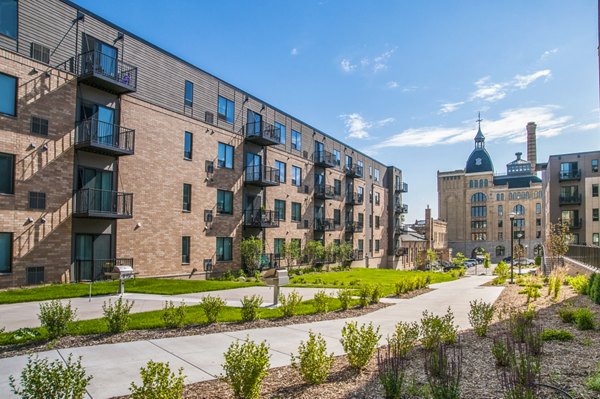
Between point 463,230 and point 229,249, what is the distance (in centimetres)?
8184

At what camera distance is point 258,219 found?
33.0 metres

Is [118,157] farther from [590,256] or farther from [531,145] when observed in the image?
[531,145]

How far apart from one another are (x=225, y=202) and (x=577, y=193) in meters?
48.7

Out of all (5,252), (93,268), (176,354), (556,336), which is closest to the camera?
(176,354)

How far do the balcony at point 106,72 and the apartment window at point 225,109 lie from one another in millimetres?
7790

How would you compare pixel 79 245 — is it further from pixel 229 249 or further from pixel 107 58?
pixel 229 249

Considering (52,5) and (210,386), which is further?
(52,5)

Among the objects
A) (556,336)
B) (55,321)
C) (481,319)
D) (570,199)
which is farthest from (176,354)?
(570,199)

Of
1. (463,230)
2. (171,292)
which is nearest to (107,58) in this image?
(171,292)

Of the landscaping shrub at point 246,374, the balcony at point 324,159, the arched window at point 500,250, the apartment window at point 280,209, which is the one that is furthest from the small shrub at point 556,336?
the arched window at point 500,250

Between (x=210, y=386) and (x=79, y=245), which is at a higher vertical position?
(x=79, y=245)

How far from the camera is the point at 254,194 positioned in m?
33.7

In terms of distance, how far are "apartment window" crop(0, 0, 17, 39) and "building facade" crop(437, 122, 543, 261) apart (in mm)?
95025

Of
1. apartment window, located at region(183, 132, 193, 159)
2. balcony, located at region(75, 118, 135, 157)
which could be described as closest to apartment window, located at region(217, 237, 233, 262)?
apartment window, located at region(183, 132, 193, 159)
